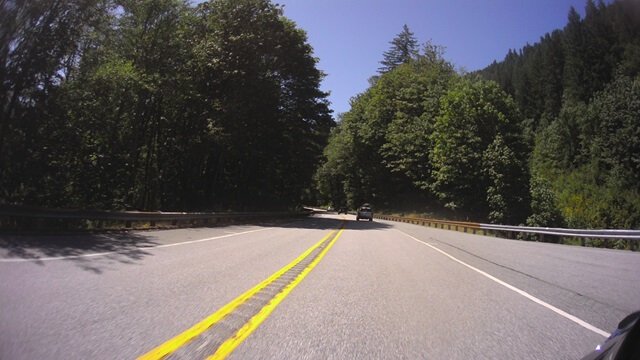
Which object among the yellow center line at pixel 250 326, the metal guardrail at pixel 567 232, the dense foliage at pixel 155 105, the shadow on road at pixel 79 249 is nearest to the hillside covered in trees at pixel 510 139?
the metal guardrail at pixel 567 232

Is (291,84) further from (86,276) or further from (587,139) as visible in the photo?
(587,139)

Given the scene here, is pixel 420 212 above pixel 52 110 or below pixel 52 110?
below

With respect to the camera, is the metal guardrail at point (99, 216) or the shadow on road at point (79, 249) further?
the metal guardrail at point (99, 216)

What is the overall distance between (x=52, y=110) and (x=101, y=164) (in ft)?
20.2

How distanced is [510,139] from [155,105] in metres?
30.6

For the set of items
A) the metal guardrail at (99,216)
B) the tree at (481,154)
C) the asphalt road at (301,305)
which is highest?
the tree at (481,154)

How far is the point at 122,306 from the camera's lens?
500 centimetres

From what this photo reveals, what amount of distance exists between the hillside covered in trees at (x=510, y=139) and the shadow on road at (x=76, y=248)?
872 inches

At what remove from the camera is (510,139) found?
119ft

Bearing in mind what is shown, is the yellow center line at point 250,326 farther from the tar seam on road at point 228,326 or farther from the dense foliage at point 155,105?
the dense foliage at point 155,105

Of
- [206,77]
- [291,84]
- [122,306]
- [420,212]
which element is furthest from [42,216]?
[420,212]

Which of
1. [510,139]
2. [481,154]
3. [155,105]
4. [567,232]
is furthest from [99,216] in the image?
[510,139]

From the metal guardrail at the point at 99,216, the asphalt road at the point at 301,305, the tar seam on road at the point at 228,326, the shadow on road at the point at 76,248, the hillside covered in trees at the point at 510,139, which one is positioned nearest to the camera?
the tar seam on road at the point at 228,326

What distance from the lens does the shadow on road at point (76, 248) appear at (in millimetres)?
8252
